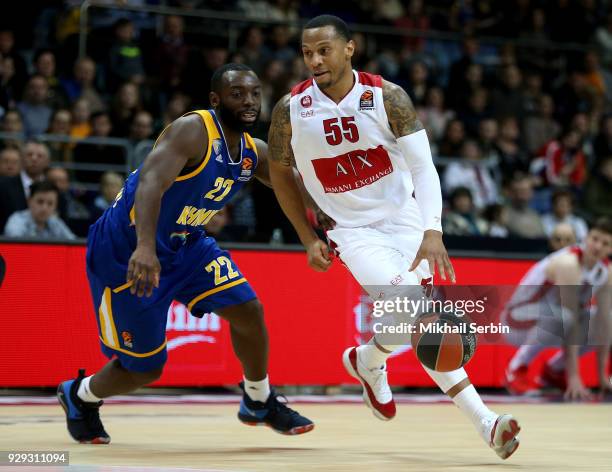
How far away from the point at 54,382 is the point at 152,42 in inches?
213

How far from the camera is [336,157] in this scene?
6.13m

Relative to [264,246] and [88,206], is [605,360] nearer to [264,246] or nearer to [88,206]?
[264,246]

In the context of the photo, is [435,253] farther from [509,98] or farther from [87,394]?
[509,98]

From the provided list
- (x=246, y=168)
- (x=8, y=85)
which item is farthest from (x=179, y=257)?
(x=8, y=85)

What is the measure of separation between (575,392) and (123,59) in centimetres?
639

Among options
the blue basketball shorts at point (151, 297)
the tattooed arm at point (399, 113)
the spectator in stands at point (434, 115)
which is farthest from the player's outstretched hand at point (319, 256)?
the spectator in stands at point (434, 115)

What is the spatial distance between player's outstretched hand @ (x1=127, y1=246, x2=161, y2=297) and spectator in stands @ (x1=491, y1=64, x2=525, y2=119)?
1086 cm

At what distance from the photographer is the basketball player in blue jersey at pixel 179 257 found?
586 cm

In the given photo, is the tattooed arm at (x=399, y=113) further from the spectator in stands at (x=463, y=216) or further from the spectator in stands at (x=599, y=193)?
the spectator in stands at (x=599, y=193)

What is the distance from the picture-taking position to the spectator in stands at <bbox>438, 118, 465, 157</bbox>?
47.6 feet

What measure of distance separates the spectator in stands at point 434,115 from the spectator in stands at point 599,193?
6.87 ft

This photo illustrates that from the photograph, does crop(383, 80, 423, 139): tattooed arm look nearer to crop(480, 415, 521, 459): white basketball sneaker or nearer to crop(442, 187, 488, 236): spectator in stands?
crop(480, 415, 521, 459): white basketball sneaker

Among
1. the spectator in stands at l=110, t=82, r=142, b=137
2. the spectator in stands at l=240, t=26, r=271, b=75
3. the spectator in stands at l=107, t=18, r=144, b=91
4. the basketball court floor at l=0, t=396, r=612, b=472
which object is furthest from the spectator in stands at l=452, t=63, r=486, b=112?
the basketball court floor at l=0, t=396, r=612, b=472

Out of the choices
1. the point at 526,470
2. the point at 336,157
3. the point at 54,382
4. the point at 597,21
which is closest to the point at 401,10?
the point at 597,21
